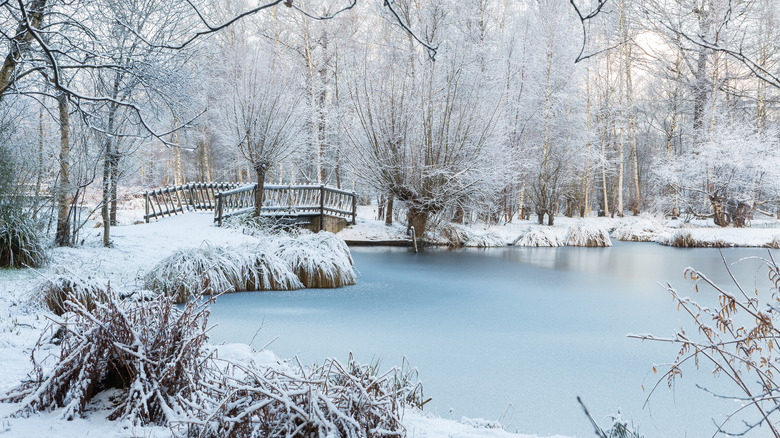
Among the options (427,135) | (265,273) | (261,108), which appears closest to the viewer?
(265,273)

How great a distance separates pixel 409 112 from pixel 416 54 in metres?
1.49

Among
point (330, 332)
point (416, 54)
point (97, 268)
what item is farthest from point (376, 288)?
point (416, 54)

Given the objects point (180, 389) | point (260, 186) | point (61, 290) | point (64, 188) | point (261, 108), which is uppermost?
point (261, 108)

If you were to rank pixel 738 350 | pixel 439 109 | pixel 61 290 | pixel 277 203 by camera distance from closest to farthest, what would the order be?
pixel 738 350 < pixel 61 290 < pixel 439 109 < pixel 277 203

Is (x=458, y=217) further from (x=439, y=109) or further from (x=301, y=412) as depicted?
(x=301, y=412)

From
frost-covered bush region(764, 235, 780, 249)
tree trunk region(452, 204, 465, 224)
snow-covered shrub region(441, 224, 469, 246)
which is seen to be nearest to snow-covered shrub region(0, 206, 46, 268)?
snow-covered shrub region(441, 224, 469, 246)

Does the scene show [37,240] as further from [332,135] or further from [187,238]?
[332,135]

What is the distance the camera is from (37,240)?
6.03 meters

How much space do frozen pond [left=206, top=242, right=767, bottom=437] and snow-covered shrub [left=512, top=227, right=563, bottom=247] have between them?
12.9ft

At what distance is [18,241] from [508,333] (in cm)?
549

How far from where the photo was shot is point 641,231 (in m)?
15.7

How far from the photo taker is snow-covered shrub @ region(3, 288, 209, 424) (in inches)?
79.4

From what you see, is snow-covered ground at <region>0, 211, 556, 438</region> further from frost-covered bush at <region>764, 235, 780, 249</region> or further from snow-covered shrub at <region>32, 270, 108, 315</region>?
frost-covered bush at <region>764, 235, 780, 249</region>

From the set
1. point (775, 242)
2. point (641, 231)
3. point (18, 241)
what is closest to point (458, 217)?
point (641, 231)
